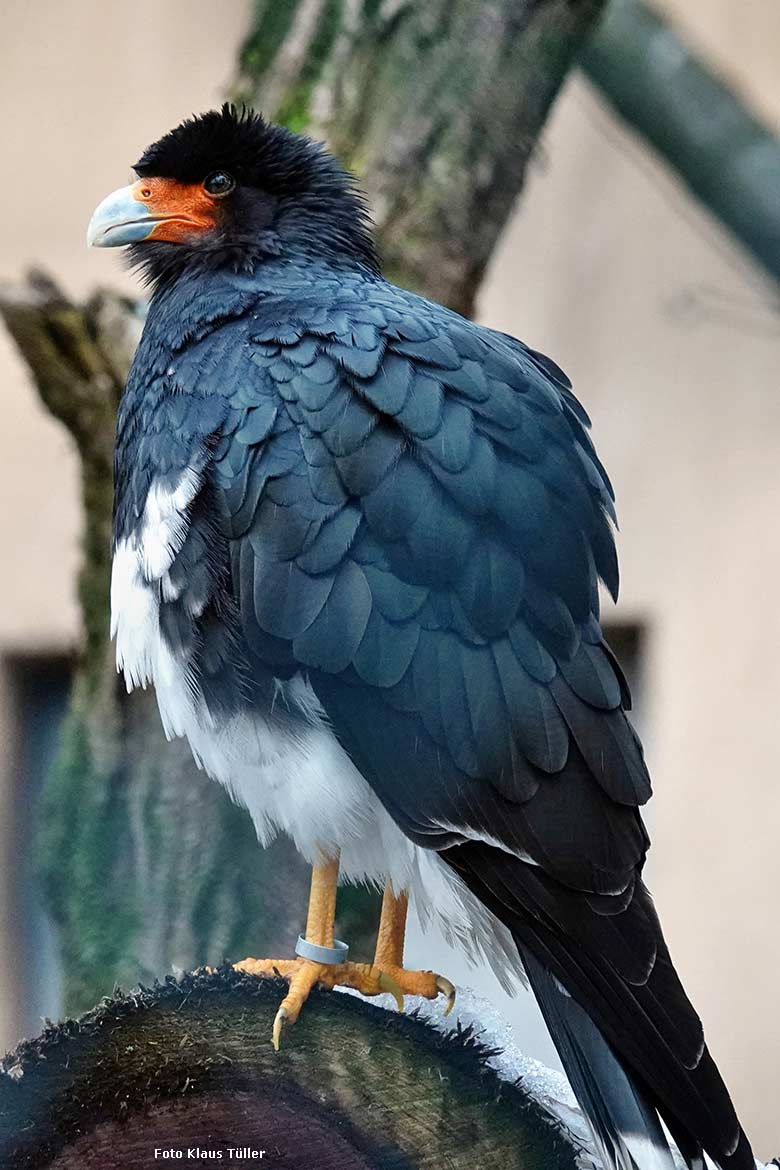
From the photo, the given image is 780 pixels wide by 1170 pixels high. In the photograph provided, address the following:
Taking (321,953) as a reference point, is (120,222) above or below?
above

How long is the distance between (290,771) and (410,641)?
0.21 m

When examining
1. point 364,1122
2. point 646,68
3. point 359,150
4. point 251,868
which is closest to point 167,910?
point 251,868

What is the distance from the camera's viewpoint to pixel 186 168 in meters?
1.77

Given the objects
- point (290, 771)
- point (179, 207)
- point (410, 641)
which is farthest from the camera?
point (179, 207)

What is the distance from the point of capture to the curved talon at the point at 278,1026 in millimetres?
1387

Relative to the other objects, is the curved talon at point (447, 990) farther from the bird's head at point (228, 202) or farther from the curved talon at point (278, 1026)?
the bird's head at point (228, 202)

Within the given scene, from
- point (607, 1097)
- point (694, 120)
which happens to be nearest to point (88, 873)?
point (607, 1097)

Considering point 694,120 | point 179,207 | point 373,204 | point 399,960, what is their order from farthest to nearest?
point 694,120 → point 373,204 → point 179,207 → point 399,960

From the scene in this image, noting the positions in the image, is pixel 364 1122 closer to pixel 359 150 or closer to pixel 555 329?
pixel 359 150

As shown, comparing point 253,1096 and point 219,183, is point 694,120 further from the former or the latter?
point 253,1096

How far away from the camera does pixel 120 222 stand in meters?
1.75

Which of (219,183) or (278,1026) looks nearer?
(278,1026)

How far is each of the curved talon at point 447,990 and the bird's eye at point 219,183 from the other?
946 mm

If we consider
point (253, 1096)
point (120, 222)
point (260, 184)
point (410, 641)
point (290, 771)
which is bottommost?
point (253, 1096)
